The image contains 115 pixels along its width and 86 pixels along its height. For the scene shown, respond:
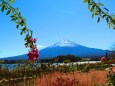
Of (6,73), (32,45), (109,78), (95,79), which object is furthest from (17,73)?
(32,45)

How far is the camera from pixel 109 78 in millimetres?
10992

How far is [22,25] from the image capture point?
3691mm

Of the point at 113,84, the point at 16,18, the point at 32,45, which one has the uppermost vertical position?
the point at 16,18

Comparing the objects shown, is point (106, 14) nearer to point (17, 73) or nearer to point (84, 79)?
point (84, 79)

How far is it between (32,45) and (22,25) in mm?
237

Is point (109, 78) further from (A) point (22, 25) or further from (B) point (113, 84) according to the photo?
(A) point (22, 25)

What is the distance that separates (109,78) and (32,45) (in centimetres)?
757

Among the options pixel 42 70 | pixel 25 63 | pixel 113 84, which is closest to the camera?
pixel 113 84

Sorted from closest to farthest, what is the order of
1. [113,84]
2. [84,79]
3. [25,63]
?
[113,84] < [84,79] < [25,63]

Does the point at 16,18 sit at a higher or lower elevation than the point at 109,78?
higher

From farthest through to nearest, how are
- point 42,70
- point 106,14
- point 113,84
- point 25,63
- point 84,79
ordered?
1. point 42,70
2. point 25,63
3. point 84,79
4. point 113,84
5. point 106,14

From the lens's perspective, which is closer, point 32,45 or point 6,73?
point 32,45

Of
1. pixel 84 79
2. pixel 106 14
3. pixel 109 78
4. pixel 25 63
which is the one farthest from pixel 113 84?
pixel 25 63

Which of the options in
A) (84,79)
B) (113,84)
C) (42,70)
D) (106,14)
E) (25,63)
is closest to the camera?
(106,14)
